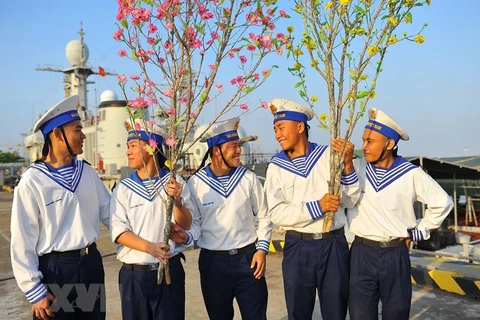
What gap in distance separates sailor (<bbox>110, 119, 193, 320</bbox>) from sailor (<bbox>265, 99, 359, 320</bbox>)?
0.76 meters

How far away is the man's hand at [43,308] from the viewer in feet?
8.41

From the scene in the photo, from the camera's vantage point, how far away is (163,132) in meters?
3.02

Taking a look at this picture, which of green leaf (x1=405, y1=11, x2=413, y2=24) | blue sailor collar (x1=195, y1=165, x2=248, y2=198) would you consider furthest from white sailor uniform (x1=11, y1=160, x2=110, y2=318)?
green leaf (x1=405, y1=11, x2=413, y2=24)

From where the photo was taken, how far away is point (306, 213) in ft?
9.91

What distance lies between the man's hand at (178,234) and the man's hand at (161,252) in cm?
14

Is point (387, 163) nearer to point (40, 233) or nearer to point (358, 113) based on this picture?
point (358, 113)

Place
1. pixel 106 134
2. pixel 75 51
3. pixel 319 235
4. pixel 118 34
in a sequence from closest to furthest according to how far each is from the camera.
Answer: pixel 118 34, pixel 319 235, pixel 106 134, pixel 75 51

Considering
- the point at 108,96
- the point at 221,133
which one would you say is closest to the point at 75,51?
the point at 108,96

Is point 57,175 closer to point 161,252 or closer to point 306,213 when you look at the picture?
point 161,252

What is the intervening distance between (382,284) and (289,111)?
1417 mm

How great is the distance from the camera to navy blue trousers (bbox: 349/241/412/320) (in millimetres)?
2947

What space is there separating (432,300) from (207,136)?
3.25 m

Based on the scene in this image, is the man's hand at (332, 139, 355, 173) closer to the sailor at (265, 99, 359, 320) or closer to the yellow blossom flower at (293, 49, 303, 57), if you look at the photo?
the sailor at (265, 99, 359, 320)

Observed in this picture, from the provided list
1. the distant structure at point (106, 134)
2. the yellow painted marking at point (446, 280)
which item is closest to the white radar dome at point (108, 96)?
the distant structure at point (106, 134)
